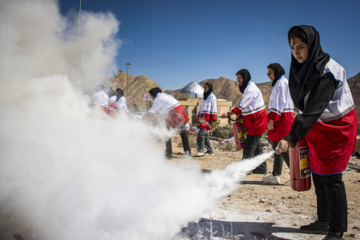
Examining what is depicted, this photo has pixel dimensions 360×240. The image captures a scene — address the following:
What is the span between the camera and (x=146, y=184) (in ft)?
9.38

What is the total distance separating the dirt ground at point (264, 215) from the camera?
2512 millimetres

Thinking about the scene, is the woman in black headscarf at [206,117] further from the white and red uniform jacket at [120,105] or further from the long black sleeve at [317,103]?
the long black sleeve at [317,103]

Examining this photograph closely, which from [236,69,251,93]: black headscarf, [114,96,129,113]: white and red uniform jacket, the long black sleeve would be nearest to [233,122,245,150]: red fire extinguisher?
[236,69,251,93]: black headscarf

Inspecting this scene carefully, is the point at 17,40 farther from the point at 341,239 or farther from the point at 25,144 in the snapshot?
the point at 341,239

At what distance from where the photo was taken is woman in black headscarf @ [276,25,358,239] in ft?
7.25

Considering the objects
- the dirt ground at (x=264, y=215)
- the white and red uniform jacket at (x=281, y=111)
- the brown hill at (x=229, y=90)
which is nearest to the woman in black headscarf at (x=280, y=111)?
the white and red uniform jacket at (x=281, y=111)

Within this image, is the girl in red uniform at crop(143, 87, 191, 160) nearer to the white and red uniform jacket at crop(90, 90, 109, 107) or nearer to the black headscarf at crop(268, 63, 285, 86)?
the white and red uniform jacket at crop(90, 90, 109, 107)

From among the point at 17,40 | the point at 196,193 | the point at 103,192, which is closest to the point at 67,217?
the point at 103,192

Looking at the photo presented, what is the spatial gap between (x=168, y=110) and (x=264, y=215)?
4047 millimetres

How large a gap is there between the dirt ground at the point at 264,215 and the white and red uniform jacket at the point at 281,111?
996 mm

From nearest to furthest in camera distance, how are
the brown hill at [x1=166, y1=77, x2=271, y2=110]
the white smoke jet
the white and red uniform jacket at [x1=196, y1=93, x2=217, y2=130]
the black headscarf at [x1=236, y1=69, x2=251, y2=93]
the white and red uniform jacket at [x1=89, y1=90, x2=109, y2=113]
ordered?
the white smoke jet, the black headscarf at [x1=236, y1=69, x2=251, y2=93], the white and red uniform jacket at [x1=89, y1=90, x2=109, y2=113], the white and red uniform jacket at [x1=196, y1=93, x2=217, y2=130], the brown hill at [x1=166, y1=77, x2=271, y2=110]

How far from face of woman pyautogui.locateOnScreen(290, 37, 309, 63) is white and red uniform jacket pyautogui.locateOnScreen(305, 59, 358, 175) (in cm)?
24

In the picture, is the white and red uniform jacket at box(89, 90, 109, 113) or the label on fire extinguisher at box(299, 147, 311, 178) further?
the white and red uniform jacket at box(89, 90, 109, 113)

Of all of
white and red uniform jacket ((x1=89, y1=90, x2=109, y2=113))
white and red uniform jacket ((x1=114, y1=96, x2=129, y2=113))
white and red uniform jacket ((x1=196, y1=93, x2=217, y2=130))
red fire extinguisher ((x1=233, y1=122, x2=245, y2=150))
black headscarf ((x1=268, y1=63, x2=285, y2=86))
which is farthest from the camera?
white and red uniform jacket ((x1=114, y1=96, x2=129, y2=113))
